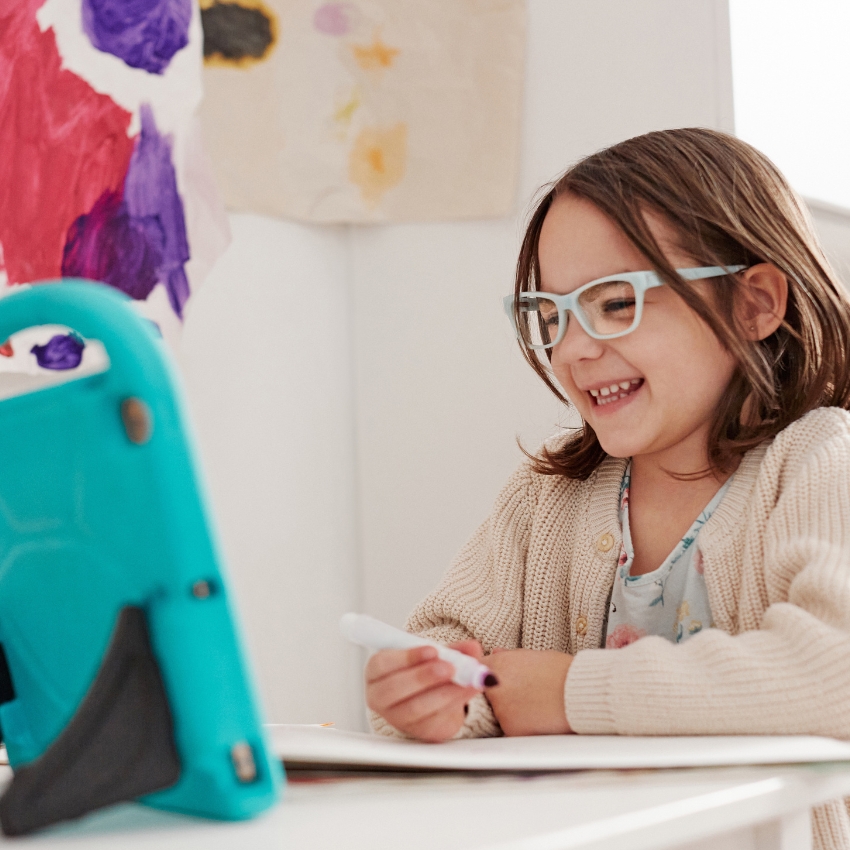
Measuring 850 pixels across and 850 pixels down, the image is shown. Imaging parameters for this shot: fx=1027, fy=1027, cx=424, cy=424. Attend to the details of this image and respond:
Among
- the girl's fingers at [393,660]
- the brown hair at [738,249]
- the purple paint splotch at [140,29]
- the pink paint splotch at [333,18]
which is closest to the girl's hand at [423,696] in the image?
the girl's fingers at [393,660]

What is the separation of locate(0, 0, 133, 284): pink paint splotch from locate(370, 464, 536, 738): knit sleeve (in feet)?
1.85

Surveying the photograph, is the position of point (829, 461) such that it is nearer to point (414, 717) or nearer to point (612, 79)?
point (414, 717)

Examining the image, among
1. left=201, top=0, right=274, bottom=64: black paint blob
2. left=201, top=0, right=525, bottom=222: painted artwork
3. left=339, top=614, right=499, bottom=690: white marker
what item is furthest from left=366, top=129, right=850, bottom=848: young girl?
left=201, top=0, right=274, bottom=64: black paint blob

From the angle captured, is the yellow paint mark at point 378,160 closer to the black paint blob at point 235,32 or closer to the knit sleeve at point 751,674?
the black paint blob at point 235,32

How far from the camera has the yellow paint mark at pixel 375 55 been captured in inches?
59.1

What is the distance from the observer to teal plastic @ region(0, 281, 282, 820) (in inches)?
15.5

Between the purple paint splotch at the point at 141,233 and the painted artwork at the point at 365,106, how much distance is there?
109mm

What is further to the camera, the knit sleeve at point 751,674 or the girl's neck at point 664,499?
the girl's neck at point 664,499

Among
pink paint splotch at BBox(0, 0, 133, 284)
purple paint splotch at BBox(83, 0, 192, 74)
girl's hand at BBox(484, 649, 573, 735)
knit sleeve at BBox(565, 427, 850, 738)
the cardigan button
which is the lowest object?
girl's hand at BBox(484, 649, 573, 735)

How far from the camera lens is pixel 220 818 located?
1.34ft

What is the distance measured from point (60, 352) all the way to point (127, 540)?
79 centimetres

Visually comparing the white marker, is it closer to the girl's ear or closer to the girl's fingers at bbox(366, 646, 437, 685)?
the girl's fingers at bbox(366, 646, 437, 685)

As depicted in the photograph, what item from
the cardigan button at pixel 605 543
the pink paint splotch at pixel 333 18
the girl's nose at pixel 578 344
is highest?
the pink paint splotch at pixel 333 18

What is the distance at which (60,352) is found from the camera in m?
1.14
